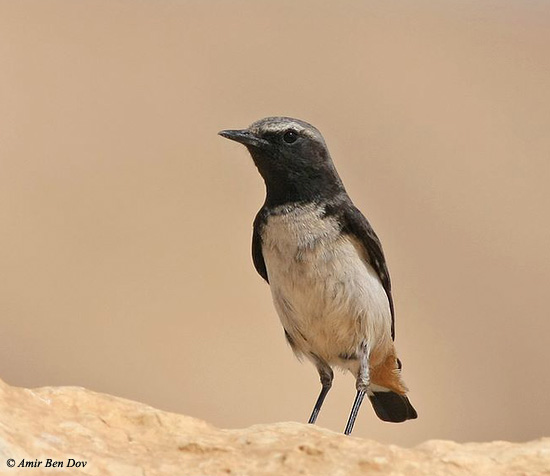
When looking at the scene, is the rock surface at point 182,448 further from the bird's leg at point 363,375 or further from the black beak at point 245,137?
the black beak at point 245,137

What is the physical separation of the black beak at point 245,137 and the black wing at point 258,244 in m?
0.54

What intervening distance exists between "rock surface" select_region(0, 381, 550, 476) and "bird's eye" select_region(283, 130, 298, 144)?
3.09 m

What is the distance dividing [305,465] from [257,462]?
0.24 m

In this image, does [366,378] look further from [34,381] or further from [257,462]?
[34,381]

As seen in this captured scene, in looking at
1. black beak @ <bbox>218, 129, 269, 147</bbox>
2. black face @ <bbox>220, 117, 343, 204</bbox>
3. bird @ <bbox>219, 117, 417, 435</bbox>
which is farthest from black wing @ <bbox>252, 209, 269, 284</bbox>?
black beak @ <bbox>218, 129, 269, 147</bbox>

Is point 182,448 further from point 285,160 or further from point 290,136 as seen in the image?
point 290,136

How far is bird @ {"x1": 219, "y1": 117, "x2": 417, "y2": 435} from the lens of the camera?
8570 millimetres

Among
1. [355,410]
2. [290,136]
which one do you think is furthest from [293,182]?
[355,410]

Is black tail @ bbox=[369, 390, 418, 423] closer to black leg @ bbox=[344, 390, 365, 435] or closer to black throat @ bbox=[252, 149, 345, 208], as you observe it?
black leg @ bbox=[344, 390, 365, 435]

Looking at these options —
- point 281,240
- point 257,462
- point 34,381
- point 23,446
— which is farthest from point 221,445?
point 34,381

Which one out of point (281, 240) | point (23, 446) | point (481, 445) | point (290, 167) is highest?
point (290, 167)

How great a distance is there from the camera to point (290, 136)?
8914 mm

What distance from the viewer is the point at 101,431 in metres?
6.05

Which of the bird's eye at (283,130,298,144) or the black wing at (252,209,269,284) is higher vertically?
the bird's eye at (283,130,298,144)
